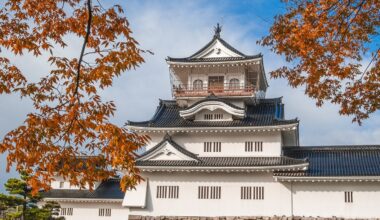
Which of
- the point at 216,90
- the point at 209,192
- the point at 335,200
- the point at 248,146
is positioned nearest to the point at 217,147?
the point at 248,146

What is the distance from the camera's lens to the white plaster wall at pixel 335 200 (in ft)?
72.1

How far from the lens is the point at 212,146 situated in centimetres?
2531

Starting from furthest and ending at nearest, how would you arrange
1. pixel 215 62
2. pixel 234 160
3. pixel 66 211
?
pixel 66 211, pixel 215 62, pixel 234 160

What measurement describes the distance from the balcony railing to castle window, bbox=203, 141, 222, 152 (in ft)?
11.0

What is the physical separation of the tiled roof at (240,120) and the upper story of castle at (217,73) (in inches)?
38.8

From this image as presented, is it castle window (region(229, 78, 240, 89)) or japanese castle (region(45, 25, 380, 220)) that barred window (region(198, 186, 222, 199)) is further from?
castle window (region(229, 78, 240, 89))

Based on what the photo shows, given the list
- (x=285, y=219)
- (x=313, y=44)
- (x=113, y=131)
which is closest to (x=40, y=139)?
(x=113, y=131)

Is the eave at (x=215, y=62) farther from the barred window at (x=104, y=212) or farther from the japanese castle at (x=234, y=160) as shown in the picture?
the barred window at (x=104, y=212)

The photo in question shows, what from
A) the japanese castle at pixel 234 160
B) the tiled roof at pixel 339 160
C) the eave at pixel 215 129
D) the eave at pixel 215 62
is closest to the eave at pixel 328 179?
the japanese castle at pixel 234 160

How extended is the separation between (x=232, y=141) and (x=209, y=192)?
3397 mm

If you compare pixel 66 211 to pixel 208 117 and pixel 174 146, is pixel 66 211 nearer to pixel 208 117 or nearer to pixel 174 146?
pixel 174 146

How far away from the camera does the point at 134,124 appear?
25.8 m

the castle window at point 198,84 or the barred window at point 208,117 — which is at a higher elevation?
the castle window at point 198,84

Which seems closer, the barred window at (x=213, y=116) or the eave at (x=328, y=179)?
the eave at (x=328, y=179)
